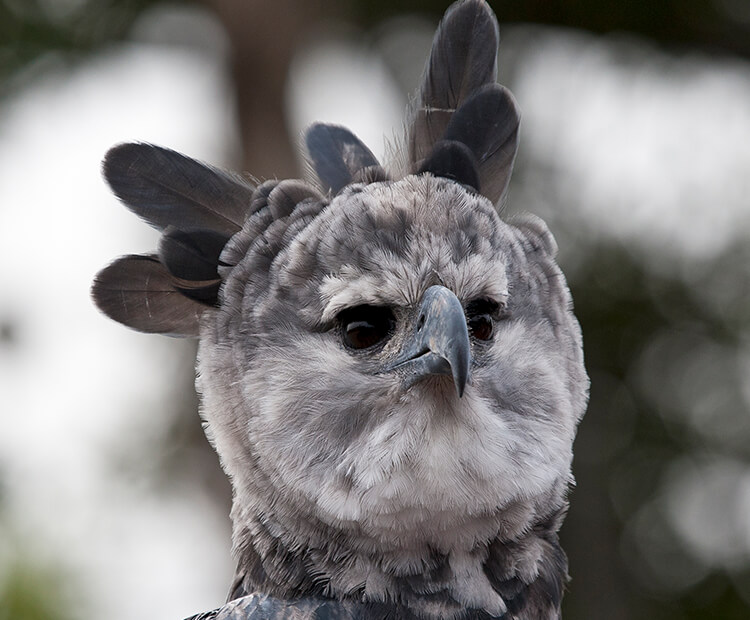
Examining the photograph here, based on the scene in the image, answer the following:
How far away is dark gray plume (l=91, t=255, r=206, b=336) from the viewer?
6.67 feet

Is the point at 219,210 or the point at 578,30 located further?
the point at 578,30

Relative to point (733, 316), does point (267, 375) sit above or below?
above

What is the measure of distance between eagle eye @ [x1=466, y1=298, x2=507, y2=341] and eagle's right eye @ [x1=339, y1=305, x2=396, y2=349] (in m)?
0.15

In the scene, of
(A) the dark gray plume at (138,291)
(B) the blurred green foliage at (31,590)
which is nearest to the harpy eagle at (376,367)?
(A) the dark gray plume at (138,291)

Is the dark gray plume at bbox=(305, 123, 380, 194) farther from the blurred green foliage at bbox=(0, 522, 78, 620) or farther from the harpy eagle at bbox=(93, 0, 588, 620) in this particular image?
the blurred green foliage at bbox=(0, 522, 78, 620)

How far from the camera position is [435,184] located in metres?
1.89

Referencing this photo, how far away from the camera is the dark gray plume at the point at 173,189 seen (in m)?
2.00

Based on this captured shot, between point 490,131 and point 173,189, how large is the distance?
2.22 feet

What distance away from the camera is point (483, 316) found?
1820mm

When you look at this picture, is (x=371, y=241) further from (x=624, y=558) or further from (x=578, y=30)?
(x=624, y=558)

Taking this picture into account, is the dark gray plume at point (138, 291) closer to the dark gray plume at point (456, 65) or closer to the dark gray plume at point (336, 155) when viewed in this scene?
the dark gray plume at point (336, 155)

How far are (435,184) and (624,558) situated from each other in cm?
286

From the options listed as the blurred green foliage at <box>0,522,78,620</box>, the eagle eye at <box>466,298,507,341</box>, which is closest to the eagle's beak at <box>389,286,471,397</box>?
the eagle eye at <box>466,298,507,341</box>

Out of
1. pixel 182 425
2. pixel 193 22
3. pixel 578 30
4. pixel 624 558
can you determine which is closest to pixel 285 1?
pixel 193 22
